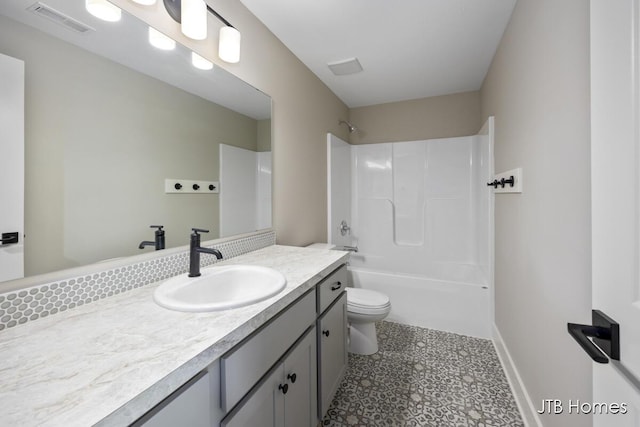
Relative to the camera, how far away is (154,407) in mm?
547

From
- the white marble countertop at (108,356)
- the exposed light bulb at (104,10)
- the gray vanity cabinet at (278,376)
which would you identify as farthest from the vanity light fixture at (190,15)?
the gray vanity cabinet at (278,376)

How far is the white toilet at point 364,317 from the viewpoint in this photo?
1984 mm

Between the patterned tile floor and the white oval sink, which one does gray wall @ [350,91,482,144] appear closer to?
the patterned tile floor

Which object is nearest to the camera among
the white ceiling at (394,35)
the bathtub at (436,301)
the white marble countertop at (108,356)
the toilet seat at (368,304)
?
the white marble countertop at (108,356)

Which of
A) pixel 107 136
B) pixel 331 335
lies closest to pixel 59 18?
pixel 107 136

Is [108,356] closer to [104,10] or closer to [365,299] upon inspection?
[104,10]

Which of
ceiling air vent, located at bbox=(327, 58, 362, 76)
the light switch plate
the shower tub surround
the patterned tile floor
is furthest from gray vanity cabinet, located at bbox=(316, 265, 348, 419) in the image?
ceiling air vent, located at bbox=(327, 58, 362, 76)

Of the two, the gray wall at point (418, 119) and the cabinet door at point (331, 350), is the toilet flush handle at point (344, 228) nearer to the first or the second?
the gray wall at point (418, 119)

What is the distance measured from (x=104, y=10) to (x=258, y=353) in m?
1.34

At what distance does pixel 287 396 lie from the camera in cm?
103

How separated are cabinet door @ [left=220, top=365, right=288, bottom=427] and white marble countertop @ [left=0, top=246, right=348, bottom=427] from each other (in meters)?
0.22

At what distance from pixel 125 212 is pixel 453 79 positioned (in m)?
2.93

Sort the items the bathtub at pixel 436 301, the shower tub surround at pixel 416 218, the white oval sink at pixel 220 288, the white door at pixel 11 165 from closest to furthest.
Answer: the white door at pixel 11 165 → the white oval sink at pixel 220 288 → the bathtub at pixel 436 301 → the shower tub surround at pixel 416 218

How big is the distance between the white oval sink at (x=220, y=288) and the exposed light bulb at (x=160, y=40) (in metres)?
1.00
